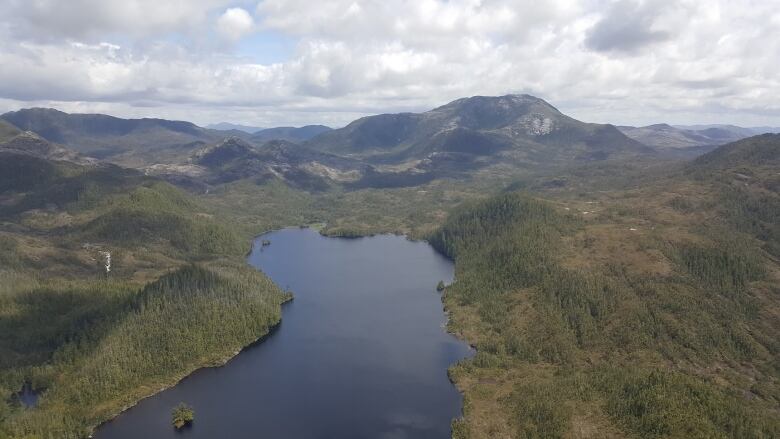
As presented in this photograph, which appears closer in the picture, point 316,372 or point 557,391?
point 557,391

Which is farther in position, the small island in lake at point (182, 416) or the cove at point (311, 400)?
the small island in lake at point (182, 416)

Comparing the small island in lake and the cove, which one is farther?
the small island in lake

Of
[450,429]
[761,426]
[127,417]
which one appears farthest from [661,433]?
[127,417]

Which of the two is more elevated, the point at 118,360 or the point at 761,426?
the point at 761,426

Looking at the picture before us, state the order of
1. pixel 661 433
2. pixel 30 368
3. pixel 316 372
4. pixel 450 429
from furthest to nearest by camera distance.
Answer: pixel 316 372 → pixel 30 368 → pixel 450 429 → pixel 661 433

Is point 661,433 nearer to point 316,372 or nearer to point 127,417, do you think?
point 316,372

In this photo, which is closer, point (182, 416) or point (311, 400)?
point (182, 416)

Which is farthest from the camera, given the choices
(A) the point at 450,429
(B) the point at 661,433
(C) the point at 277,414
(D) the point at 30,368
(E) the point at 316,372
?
(E) the point at 316,372
